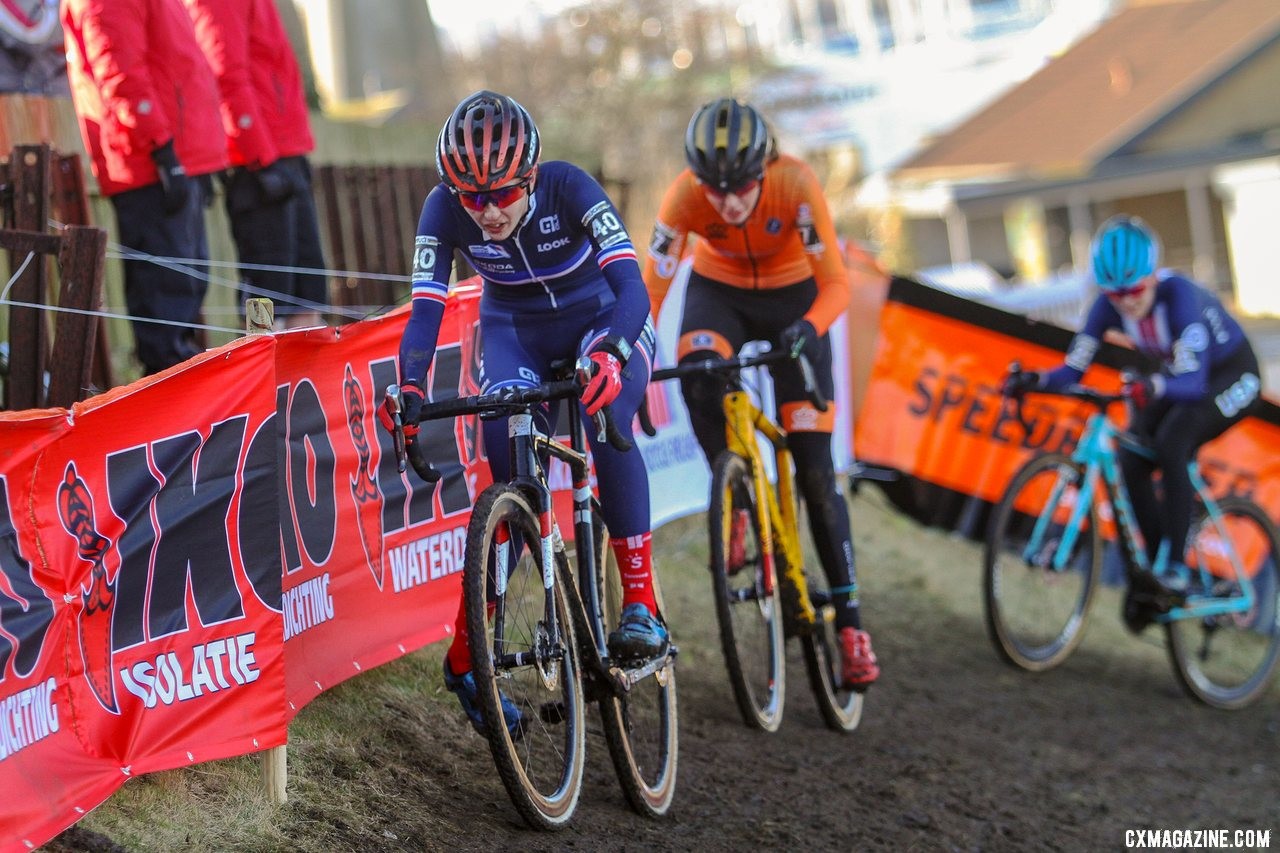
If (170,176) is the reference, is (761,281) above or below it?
below

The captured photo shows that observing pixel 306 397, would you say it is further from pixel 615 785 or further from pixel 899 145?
pixel 899 145

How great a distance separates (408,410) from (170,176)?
2.36 metres

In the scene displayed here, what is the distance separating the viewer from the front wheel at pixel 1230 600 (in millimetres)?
8617

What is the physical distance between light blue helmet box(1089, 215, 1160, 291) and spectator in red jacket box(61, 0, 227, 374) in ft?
15.4

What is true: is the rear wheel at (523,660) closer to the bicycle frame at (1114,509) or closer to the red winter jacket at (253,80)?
the red winter jacket at (253,80)

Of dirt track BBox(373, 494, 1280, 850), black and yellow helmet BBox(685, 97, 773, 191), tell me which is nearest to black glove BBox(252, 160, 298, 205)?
black and yellow helmet BBox(685, 97, 773, 191)

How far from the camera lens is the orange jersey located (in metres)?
6.41

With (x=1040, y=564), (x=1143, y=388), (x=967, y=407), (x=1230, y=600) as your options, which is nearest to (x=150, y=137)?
(x=1040, y=564)

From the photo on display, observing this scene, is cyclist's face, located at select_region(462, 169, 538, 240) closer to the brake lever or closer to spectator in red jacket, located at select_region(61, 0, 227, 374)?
the brake lever

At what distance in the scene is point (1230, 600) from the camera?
8.66 metres

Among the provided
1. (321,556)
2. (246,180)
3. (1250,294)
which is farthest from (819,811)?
(1250,294)

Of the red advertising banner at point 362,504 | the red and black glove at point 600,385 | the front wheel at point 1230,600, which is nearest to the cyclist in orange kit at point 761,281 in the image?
the red advertising banner at point 362,504

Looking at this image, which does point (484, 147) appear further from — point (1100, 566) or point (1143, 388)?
point (1100, 566)

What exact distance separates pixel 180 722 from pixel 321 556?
2.91 ft
